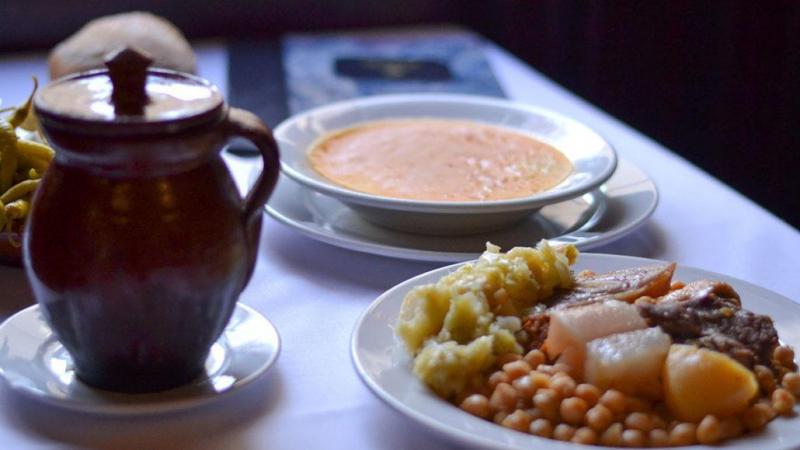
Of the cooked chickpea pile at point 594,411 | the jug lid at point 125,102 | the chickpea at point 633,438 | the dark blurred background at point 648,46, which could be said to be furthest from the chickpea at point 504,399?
the dark blurred background at point 648,46

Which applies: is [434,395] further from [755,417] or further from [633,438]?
[755,417]

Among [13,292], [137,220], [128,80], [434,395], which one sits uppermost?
[128,80]

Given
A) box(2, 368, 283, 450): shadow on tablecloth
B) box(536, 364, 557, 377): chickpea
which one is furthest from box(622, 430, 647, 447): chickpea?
box(2, 368, 283, 450): shadow on tablecloth

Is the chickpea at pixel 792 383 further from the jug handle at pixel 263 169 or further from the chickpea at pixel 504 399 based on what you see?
the jug handle at pixel 263 169

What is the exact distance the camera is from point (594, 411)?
922 millimetres

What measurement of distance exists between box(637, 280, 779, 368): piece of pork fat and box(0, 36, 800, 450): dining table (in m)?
0.25

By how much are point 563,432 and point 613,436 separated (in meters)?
0.04

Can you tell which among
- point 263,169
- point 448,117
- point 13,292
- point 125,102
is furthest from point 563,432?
point 448,117

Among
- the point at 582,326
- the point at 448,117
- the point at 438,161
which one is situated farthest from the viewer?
the point at 448,117

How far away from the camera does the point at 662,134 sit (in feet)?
11.3

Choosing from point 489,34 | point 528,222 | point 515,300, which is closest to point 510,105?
point 528,222

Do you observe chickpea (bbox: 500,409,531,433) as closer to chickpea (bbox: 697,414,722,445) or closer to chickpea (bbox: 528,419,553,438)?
chickpea (bbox: 528,419,553,438)

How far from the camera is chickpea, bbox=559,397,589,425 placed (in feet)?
3.04

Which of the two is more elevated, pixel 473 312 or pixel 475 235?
pixel 473 312
